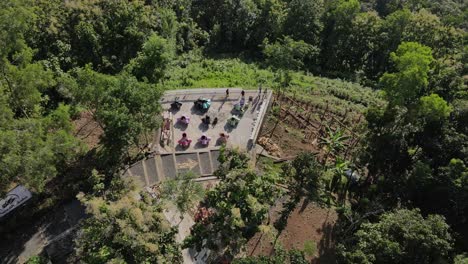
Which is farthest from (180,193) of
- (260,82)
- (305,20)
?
(305,20)

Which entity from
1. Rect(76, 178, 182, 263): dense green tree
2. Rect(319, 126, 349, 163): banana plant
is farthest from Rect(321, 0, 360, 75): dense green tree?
Rect(76, 178, 182, 263): dense green tree

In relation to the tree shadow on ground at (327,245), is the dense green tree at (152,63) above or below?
above

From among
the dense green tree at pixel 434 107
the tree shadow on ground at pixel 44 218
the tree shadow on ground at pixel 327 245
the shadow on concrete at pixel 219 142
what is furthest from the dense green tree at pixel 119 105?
the dense green tree at pixel 434 107

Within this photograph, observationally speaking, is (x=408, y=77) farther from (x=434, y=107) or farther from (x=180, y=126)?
(x=180, y=126)

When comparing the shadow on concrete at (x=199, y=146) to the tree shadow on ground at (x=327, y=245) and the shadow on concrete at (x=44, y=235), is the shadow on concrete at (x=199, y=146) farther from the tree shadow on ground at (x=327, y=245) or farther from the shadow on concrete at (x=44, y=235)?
the tree shadow on ground at (x=327, y=245)

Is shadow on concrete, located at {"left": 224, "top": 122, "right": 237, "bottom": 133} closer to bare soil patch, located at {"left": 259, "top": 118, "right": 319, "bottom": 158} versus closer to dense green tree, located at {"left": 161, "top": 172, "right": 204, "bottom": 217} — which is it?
bare soil patch, located at {"left": 259, "top": 118, "right": 319, "bottom": 158}

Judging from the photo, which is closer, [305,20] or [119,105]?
[119,105]
